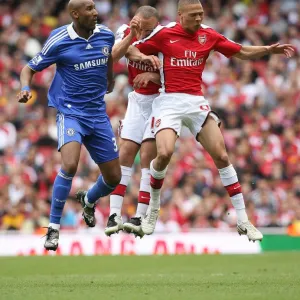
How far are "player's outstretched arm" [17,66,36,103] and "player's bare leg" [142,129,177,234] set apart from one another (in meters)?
1.88

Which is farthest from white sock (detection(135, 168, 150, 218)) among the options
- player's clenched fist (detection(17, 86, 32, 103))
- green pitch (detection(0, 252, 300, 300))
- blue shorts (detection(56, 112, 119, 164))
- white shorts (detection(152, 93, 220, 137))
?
player's clenched fist (detection(17, 86, 32, 103))

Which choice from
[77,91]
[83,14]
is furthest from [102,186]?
[83,14]

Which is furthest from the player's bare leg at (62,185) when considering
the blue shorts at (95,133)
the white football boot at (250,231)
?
the white football boot at (250,231)

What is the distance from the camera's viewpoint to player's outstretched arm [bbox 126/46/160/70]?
13305mm

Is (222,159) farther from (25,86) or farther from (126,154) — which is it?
(25,86)

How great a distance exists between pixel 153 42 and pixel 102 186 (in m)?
2.11

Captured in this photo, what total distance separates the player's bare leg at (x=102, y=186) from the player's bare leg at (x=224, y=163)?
4.04 feet

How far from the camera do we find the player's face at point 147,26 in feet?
44.9

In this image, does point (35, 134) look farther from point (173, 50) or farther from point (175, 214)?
point (173, 50)

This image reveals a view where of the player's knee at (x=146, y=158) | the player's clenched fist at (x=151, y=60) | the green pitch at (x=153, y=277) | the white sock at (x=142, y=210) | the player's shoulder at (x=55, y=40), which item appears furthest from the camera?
the player's knee at (x=146, y=158)

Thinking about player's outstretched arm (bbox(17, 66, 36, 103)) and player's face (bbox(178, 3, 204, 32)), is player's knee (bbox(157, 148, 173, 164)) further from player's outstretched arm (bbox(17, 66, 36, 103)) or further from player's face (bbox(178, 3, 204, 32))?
player's outstretched arm (bbox(17, 66, 36, 103))

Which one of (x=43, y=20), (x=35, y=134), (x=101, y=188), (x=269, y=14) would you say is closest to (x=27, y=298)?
(x=101, y=188)

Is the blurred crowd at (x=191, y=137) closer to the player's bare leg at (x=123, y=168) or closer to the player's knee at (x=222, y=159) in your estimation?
the player's bare leg at (x=123, y=168)

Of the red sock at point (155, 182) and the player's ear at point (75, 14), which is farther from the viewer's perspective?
the red sock at point (155, 182)
